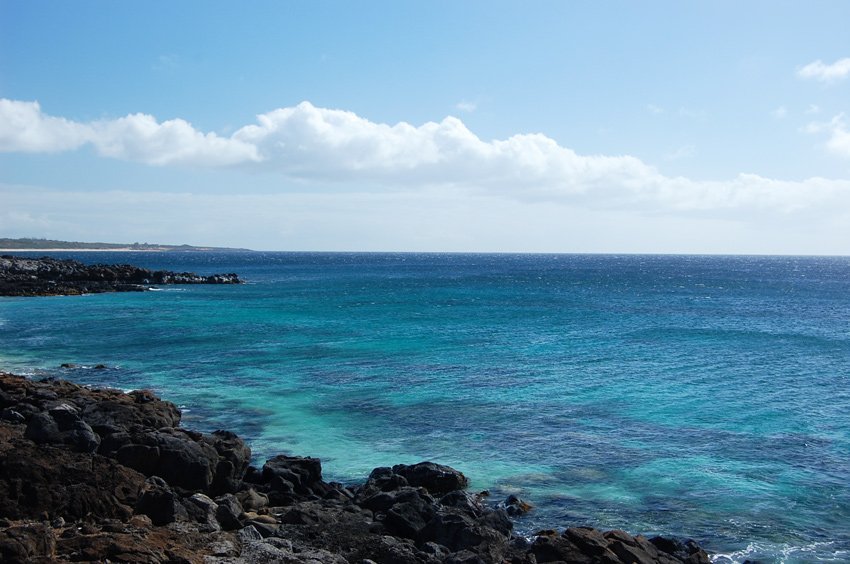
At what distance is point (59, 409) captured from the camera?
81.7 ft

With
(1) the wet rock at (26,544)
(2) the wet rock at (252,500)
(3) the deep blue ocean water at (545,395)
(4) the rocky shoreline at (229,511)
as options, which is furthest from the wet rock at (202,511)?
(3) the deep blue ocean water at (545,395)

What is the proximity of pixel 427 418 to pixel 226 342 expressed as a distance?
28.3m

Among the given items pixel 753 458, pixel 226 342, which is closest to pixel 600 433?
pixel 753 458

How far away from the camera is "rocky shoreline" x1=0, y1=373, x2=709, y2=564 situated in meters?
15.8

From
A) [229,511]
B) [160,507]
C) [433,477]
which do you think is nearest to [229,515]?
[229,511]

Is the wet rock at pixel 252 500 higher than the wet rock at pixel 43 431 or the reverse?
the reverse

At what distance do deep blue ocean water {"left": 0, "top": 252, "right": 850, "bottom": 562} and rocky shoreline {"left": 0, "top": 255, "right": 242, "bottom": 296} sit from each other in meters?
11.2

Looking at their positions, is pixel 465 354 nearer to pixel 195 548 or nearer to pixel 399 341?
pixel 399 341

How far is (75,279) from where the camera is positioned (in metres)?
110

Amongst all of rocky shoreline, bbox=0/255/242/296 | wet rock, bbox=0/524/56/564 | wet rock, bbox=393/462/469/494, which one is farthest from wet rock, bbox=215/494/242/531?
rocky shoreline, bbox=0/255/242/296

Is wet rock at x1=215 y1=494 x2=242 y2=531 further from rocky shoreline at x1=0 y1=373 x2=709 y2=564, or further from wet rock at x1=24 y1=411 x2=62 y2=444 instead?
wet rock at x1=24 y1=411 x2=62 y2=444

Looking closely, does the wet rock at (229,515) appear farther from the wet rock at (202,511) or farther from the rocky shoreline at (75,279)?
the rocky shoreline at (75,279)

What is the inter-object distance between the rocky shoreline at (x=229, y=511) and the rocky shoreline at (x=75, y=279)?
7689 centimetres

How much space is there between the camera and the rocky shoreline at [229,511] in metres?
15.8
